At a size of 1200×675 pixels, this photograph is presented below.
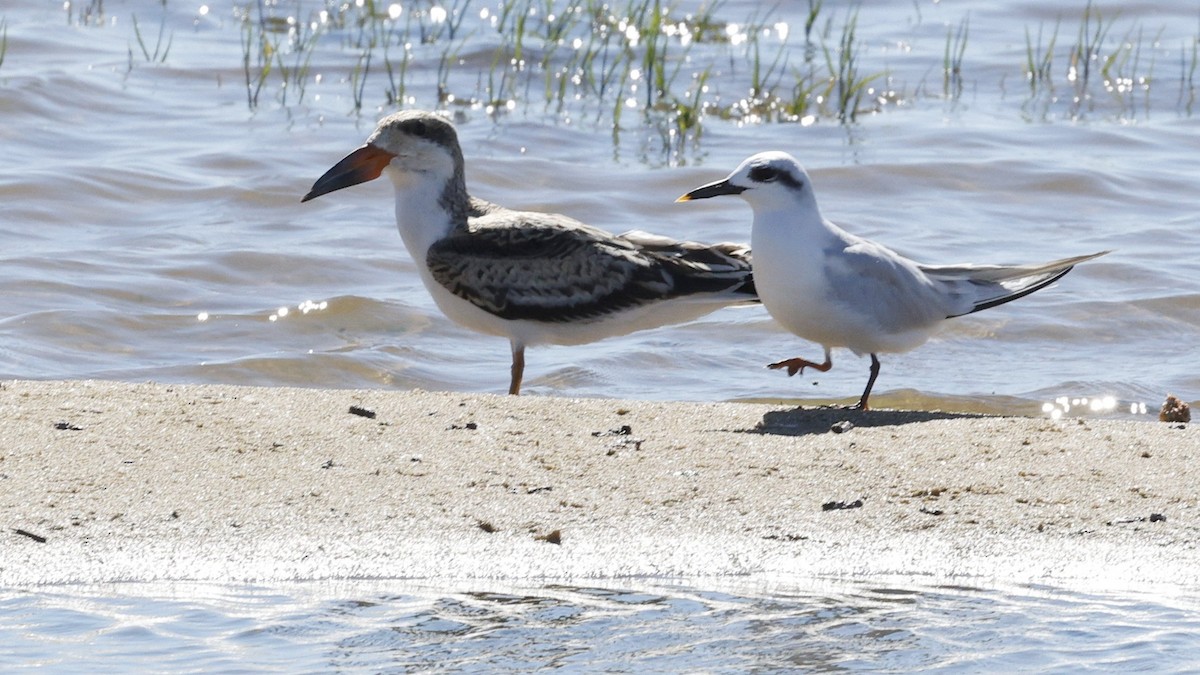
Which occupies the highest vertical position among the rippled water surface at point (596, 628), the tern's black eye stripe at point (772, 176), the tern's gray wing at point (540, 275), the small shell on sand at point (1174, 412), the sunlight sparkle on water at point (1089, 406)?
the tern's black eye stripe at point (772, 176)

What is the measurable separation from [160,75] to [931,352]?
8092 mm

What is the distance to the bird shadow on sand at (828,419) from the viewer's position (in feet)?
20.1

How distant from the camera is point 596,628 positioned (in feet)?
14.2

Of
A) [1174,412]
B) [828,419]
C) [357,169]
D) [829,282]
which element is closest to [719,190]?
[829,282]

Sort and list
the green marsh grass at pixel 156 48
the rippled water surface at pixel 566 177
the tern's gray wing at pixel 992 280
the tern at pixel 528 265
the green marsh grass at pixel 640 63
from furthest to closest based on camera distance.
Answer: the green marsh grass at pixel 156 48 < the green marsh grass at pixel 640 63 < the rippled water surface at pixel 566 177 < the tern at pixel 528 265 < the tern's gray wing at pixel 992 280

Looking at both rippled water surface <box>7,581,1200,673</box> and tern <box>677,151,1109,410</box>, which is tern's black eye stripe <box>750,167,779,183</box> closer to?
tern <box>677,151,1109,410</box>

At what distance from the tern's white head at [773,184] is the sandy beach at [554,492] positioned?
89cm

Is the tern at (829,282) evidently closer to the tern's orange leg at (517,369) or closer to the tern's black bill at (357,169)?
the tern's orange leg at (517,369)

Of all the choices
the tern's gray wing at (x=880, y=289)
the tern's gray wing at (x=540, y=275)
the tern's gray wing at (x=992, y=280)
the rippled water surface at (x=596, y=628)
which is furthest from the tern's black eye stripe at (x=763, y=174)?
→ the rippled water surface at (x=596, y=628)

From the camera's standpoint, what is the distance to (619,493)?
5285 millimetres

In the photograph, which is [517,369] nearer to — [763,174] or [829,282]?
[763,174]

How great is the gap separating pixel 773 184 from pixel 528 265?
4.97 feet

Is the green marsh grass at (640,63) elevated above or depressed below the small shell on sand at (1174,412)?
above

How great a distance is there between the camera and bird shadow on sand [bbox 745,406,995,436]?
6.12m
